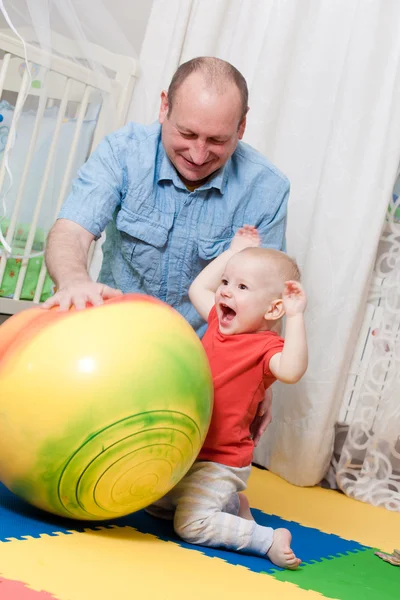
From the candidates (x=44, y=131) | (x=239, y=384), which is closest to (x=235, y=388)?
(x=239, y=384)

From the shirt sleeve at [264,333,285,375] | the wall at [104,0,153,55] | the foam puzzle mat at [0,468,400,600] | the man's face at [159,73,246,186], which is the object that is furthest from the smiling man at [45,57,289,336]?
the wall at [104,0,153,55]

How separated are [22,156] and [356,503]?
4.90ft

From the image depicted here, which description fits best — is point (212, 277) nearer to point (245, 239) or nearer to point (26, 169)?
point (245, 239)

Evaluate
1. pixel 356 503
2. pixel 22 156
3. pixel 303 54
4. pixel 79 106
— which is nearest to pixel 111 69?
pixel 79 106

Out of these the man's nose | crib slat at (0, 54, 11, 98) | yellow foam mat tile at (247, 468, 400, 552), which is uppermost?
crib slat at (0, 54, 11, 98)

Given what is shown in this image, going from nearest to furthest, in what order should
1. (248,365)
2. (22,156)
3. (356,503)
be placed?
(248,365), (356,503), (22,156)

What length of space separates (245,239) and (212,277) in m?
0.12

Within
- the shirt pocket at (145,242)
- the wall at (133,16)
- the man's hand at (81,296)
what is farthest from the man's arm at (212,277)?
the wall at (133,16)

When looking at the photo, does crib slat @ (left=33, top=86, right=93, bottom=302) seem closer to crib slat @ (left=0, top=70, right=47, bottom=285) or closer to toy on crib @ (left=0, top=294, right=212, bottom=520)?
crib slat @ (left=0, top=70, right=47, bottom=285)

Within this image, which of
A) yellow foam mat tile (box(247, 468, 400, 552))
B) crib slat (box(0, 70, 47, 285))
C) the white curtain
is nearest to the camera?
yellow foam mat tile (box(247, 468, 400, 552))

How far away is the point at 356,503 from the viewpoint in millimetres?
2244

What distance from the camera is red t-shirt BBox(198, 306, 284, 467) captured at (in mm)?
1586

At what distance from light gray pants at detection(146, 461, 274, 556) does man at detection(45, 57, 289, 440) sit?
0.48m

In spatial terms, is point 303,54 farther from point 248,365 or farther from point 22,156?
point 248,365
